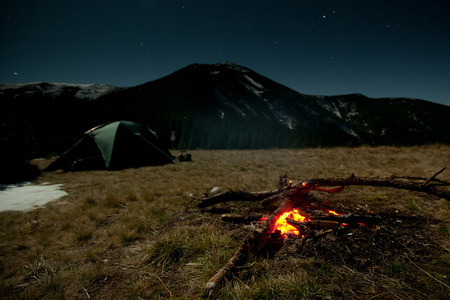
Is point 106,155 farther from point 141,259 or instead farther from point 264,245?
point 264,245

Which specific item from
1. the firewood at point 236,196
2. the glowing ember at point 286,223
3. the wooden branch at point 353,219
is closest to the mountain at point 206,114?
the firewood at point 236,196

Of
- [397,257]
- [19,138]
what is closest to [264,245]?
[397,257]

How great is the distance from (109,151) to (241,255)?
10599 mm

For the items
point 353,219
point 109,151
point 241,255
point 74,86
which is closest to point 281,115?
point 109,151

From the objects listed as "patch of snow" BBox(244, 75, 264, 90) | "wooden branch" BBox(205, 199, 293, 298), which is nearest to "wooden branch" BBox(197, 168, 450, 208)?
"wooden branch" BBox(205, 199, 293, 298)

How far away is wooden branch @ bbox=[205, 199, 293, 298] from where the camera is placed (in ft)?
5.59

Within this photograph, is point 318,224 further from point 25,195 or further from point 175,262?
point 25,195

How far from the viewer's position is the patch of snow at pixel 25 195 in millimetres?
4613

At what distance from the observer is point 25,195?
547 cm

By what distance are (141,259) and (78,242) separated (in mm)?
1544

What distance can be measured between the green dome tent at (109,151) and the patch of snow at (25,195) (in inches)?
129

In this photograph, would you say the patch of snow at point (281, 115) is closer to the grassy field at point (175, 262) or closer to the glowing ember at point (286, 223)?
the glowing ember at point (286, 223)

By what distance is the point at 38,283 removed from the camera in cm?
209

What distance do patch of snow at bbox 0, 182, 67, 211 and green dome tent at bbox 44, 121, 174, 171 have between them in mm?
3280
